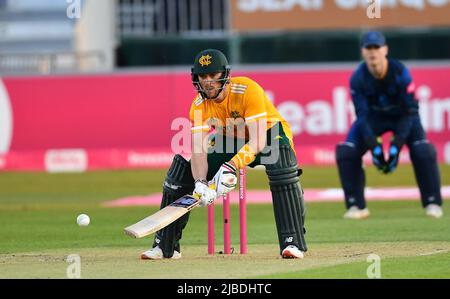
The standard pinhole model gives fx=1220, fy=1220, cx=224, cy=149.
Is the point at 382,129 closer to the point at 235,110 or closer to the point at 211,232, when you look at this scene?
the point at 211,232

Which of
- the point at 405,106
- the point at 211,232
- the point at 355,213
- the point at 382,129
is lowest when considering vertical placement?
the point at 355,213

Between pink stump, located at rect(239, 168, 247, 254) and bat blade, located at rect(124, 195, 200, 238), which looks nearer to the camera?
bat blade, located at rect(124, 195, 200, 238)

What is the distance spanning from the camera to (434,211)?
13883mm

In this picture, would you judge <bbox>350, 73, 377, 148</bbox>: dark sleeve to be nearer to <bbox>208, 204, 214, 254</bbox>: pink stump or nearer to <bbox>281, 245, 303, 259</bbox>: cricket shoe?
<bbox>208, 204, 214, 254</bbox>: pink stump

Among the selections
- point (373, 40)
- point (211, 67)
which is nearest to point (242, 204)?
point (211, 67)

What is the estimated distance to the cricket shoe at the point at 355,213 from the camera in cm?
1399

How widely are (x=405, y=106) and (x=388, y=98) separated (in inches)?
8.6

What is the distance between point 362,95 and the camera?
13.9 m

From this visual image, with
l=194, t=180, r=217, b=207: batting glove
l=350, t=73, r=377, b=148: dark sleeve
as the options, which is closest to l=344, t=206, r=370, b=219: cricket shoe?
l=350, t=73, r=377, b=148: dark sleeve

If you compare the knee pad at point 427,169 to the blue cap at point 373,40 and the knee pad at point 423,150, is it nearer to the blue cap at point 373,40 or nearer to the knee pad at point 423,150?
the knee pad at point 423,150

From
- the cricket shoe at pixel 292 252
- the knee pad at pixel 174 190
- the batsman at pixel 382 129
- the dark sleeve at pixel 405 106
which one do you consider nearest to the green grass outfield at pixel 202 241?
the cricket shoe at pixel 292 252

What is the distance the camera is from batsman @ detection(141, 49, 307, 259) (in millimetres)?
9414
